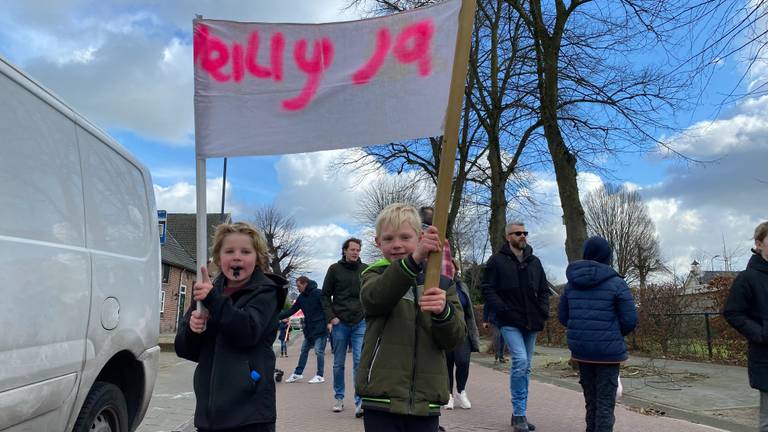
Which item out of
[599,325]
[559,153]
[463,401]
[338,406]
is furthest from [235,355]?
[559,153]

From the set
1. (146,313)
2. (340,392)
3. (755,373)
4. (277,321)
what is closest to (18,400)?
(277,321)

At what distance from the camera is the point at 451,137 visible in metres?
2.70

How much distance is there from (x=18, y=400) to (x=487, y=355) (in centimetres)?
1537

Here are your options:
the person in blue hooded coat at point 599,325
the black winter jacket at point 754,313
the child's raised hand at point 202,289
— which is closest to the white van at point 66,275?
the child's raised hand at point 202,289

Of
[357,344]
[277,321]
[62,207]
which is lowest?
[357,344]

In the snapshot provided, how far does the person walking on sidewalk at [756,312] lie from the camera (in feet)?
13.9

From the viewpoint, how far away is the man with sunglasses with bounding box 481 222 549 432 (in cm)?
591

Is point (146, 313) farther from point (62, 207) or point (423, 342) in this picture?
point (423, 342)

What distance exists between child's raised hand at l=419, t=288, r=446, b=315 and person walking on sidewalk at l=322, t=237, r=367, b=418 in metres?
4.66

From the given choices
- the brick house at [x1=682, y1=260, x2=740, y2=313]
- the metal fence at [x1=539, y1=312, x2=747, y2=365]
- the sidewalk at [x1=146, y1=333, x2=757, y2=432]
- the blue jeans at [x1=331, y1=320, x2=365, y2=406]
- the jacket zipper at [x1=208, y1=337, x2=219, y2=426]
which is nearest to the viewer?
the jacket zipper at [x1=208, y1=337, x2=219, y2=426]

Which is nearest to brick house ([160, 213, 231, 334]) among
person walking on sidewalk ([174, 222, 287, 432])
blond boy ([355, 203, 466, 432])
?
person walking on sidewalk ([174, 222, 287, 432])

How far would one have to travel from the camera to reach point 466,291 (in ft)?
23.1

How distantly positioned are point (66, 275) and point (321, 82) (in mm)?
1625

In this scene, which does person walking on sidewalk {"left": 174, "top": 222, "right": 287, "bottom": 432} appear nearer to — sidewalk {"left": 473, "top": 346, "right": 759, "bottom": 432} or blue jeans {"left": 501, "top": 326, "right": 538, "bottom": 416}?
blue jeans {"left": 501, "top": 326, "right": 538, "bottom": 416}
